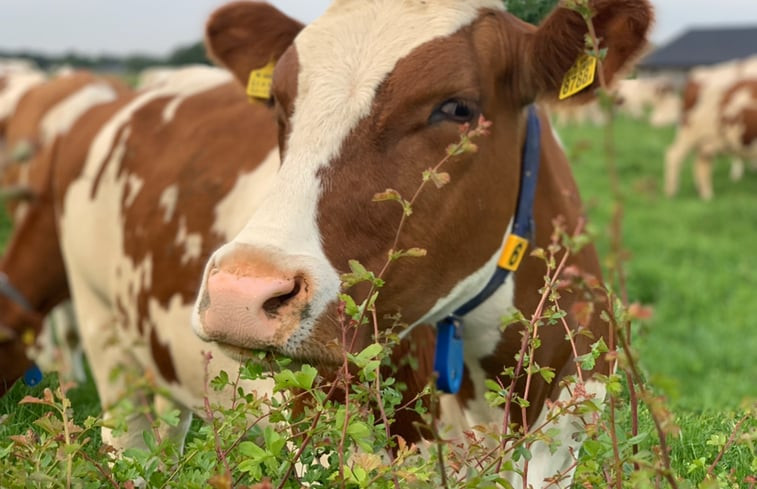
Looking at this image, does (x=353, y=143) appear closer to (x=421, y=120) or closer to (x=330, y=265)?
(x=421, y=120)

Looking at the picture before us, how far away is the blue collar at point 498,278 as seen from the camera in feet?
8.03

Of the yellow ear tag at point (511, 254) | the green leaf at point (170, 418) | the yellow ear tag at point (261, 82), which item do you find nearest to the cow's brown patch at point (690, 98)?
the yellow ear tag at point (261, 82)

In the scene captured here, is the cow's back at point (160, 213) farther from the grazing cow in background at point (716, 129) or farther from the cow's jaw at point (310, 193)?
the grazing cow in background at point (716, 129)

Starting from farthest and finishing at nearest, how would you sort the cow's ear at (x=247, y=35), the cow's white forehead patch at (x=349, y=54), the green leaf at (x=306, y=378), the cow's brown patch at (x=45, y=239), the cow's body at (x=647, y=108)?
the cow's body at (x=647, y=108)
the cow's brown patch at (x=45, y=239)
the cow's ear at (x=247, y=35)
the cow's white forehead patch at (x=349, y=54)
the green leaf at (x=306, y=378)

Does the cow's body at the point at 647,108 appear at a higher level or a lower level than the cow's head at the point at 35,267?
lower

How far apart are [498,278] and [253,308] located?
89 centimetres

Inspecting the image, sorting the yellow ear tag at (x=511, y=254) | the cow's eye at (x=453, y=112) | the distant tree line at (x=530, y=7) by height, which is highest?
the distant tree line at (x=530, y=7)

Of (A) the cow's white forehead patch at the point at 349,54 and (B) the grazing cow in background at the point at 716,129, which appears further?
(B) the grazing cow in background at the point at 716,129

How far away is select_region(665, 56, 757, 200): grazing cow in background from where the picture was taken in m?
15.7

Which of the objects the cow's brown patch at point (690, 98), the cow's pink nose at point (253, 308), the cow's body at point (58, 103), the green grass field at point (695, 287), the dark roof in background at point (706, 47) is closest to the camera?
the cow's pink nose at point (253, 308)

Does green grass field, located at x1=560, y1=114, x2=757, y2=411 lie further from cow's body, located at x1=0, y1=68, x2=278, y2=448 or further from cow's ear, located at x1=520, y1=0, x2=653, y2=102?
cow's body, located at x1=0, y1=68, x2=278, y2=448

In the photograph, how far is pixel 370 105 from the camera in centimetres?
216

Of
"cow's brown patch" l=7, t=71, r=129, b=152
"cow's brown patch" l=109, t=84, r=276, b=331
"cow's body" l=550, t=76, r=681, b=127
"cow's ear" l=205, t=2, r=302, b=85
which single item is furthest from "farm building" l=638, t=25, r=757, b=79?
"cow's ear" l=205, t=2, r=302, b=85

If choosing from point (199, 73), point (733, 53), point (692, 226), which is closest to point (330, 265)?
point (199, 73)
